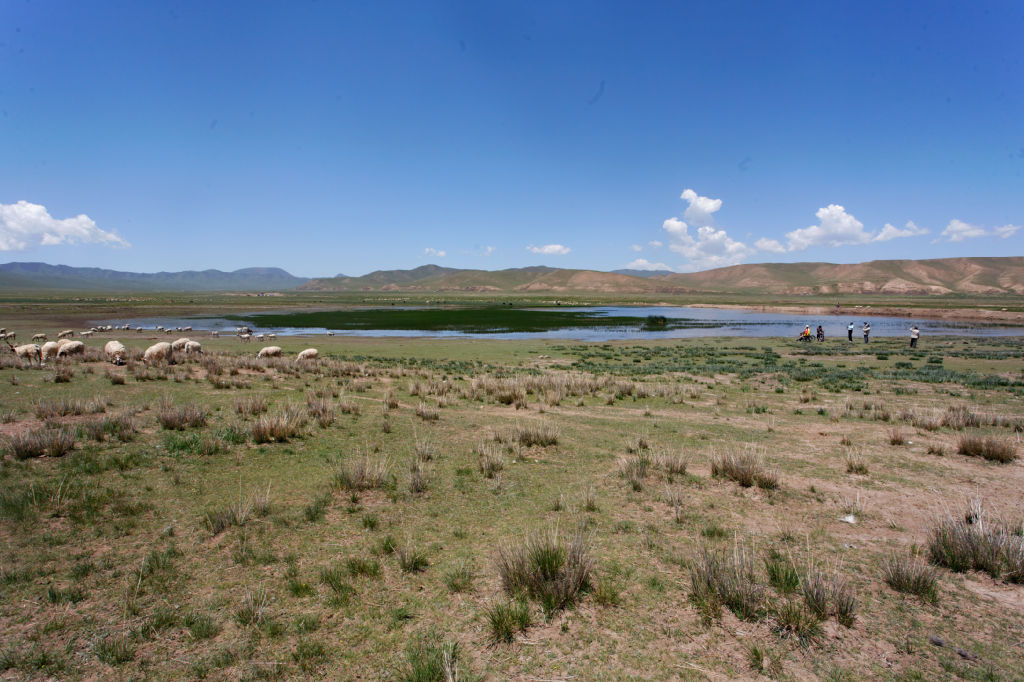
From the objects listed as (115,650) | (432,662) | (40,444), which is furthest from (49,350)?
(432,662)

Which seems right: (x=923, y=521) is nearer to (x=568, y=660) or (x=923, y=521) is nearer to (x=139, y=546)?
(x=568, y=660)

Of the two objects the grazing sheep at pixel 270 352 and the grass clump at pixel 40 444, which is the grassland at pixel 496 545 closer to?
the grass clump at pixel 40 444

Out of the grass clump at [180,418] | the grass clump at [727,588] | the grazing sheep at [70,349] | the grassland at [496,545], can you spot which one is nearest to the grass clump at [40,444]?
the grassland at [496,545]

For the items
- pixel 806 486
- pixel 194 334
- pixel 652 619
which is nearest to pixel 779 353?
pixel 806 486

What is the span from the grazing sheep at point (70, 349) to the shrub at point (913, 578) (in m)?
28.8

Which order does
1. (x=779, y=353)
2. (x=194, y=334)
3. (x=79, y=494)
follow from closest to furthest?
1. (x=79, y=494)
2. (x=779, y=353)
3. (x=194, y=334)

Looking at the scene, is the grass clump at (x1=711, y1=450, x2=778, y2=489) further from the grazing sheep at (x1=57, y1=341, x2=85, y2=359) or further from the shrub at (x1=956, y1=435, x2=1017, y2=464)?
the grazing sheep at (x1=57, y1=341, x2=85, y2=359)

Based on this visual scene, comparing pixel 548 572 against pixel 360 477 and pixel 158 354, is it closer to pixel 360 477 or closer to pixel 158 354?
pixel 360 477

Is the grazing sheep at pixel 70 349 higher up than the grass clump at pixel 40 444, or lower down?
higher up

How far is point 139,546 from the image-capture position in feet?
19.0

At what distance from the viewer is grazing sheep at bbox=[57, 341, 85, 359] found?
20769mm

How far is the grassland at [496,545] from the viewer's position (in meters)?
4.19

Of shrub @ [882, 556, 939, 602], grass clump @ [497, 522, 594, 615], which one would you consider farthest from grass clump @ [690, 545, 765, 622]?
shrub @ [882, 556, 939, 602]

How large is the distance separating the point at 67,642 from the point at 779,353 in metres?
38.7
